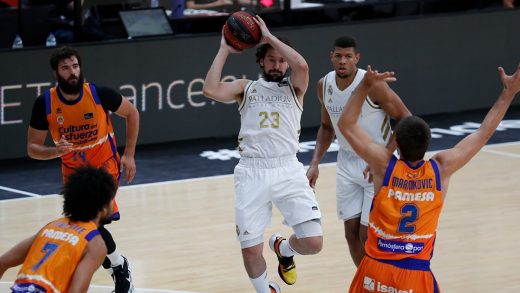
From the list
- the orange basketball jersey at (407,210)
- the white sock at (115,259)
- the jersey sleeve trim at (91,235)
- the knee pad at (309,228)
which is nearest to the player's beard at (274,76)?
the knee pad at (309,228)

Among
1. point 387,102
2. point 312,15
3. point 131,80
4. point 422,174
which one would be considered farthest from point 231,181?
point 422,174

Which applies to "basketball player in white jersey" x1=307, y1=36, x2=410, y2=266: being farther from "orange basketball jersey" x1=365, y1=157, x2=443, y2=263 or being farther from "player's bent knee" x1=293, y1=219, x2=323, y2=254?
"orange basketball jersey" x1=365, y1=157, x2=443, y2=263

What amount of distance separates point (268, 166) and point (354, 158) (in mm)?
685

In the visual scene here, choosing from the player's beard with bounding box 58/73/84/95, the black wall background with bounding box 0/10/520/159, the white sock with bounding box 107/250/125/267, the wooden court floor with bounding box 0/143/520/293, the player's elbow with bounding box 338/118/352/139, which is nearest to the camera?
the player's elbow with bounding box 338/118/352/139

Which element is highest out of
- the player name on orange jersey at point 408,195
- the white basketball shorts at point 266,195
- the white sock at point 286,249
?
the player name on orange jersey at point 408,195

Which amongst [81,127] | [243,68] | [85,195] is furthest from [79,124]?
[243,68]

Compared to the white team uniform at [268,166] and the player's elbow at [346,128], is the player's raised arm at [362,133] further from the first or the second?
the white team uniform at [268,166]

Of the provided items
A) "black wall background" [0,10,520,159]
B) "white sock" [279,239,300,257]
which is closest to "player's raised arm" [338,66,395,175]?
"white sock" [279,239,300,257]

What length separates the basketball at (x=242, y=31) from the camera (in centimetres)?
771

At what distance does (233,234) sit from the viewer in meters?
10.2

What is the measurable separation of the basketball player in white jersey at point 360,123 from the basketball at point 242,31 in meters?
0.67

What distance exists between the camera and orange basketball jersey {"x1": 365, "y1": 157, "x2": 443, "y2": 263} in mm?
6078

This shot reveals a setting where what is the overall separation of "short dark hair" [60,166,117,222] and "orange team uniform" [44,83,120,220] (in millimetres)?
2390

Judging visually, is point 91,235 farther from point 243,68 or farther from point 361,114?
point 243,68
